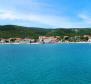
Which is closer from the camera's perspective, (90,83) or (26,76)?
(90,83)

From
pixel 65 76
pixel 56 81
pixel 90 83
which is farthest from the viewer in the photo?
pixel 65 76

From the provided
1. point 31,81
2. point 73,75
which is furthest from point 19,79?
point 73,75

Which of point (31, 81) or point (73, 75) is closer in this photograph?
point (31, 81)

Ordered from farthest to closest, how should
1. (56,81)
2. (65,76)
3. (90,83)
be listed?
(65,76), (56,81), (90,83)

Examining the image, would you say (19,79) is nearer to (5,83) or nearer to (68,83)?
(5,83)

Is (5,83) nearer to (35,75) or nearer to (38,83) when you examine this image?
(38,83)

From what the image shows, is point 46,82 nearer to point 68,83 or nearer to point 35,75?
point 68,83

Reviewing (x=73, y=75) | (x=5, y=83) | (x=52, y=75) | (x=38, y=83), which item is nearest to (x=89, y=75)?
(x=73, y=75)

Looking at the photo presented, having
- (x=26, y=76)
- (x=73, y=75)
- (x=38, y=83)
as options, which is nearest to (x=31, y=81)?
(x=38, y=83)
